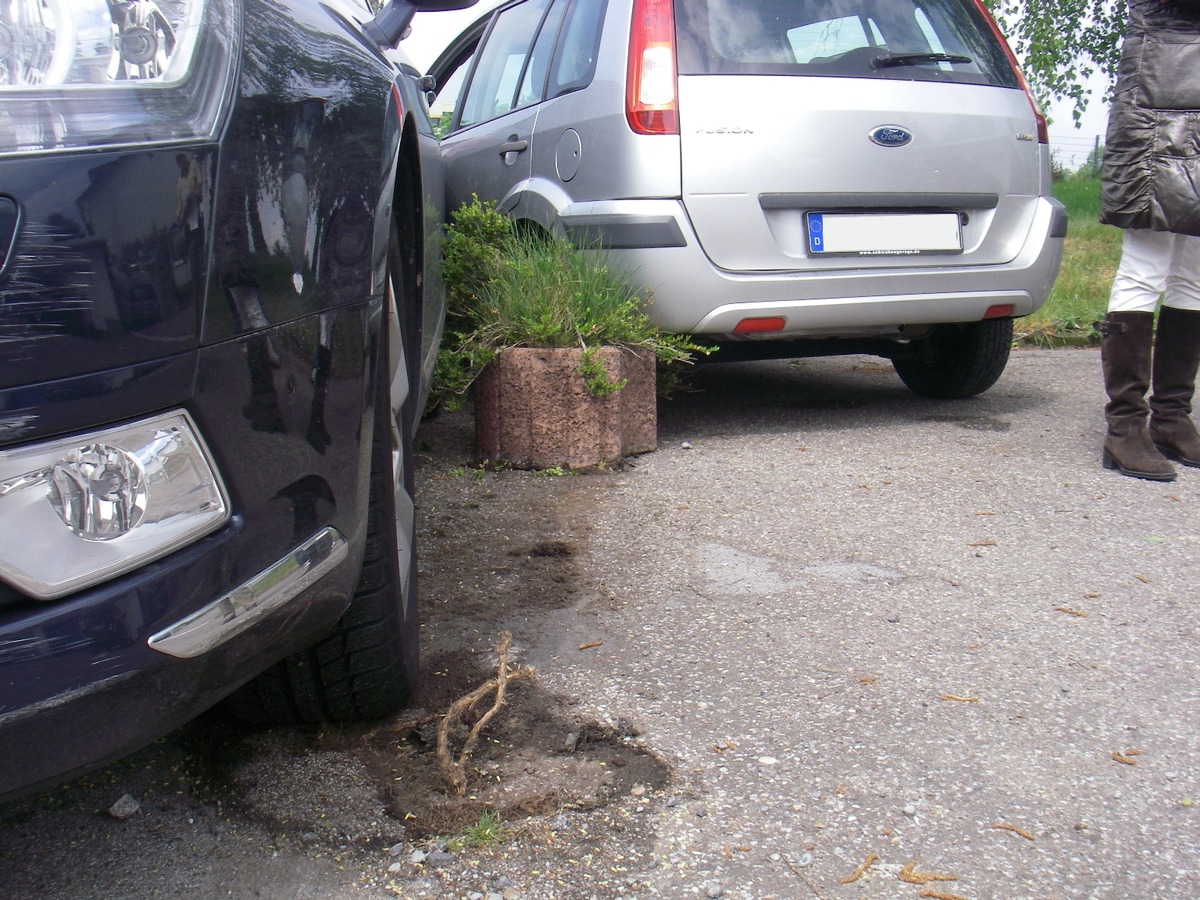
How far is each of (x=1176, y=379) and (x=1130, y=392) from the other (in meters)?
0.22

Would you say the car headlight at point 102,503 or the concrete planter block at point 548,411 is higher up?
the car headlight at point 102,503

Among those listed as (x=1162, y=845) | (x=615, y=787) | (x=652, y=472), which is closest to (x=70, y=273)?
(x=615, y=787)

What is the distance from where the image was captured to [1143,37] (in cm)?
340

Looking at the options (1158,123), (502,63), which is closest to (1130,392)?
(1158,123)

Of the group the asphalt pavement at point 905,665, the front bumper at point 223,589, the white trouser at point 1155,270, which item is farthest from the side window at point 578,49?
the front bumper at point 223,589

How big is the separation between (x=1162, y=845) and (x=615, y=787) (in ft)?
2.63

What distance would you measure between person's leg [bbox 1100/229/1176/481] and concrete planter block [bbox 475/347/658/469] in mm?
1577

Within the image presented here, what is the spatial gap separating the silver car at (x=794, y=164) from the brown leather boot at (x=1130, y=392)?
0.57 meters

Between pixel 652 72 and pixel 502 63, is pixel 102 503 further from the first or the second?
pixel 502 63

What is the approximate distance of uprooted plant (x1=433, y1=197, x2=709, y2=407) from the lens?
365 cm

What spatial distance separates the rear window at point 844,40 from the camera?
12.1 feet

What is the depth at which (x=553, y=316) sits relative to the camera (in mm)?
3668

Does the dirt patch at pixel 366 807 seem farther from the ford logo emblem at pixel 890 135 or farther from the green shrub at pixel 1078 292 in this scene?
the green shrub at pixel 1078 292

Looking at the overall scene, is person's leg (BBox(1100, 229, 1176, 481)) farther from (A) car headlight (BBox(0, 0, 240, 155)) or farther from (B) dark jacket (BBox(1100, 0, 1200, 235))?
(A) car headlight (BBox(0, 0, 240, 155))
